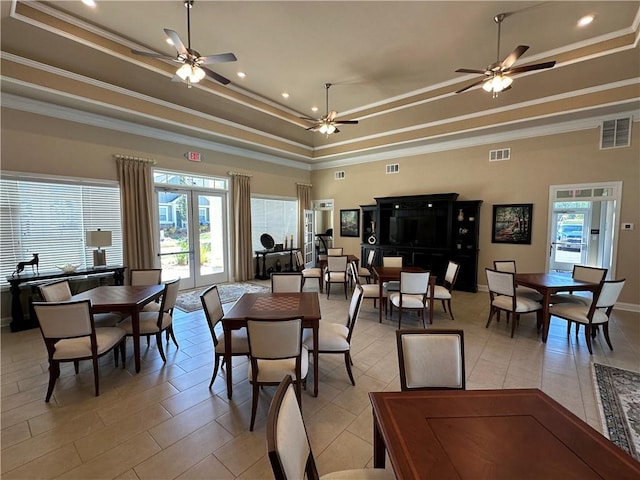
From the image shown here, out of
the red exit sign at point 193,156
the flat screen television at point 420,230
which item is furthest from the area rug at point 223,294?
the flat screen television at point 420,230

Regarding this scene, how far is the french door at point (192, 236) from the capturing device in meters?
5.96

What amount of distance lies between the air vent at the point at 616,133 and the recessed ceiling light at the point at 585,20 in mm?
2331

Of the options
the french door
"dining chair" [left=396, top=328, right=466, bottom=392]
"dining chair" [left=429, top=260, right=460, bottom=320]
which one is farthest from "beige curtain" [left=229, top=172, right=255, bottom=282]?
"dining chair" [left=396, top=328, right=466, bottom=392]

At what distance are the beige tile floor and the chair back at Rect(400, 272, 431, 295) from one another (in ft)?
2.37

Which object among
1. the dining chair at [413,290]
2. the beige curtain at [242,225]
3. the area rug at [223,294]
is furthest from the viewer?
the beige curtain at [242,225]

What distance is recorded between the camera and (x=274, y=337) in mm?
2090

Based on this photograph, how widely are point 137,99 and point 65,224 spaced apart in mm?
2516

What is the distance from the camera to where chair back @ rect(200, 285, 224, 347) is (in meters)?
2.58

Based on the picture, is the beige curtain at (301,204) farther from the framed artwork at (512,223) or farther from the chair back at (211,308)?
the chair back at (211,308)

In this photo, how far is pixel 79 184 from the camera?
4.76m

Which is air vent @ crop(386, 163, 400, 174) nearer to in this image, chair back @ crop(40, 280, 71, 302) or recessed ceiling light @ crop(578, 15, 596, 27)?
recessed ceiling light @ crop(578, 15, 596, 27)

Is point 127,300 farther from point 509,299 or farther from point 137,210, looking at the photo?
point 509,299

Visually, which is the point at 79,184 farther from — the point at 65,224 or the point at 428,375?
the point at 428,375

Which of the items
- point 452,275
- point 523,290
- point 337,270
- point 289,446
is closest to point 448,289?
point 452,275
